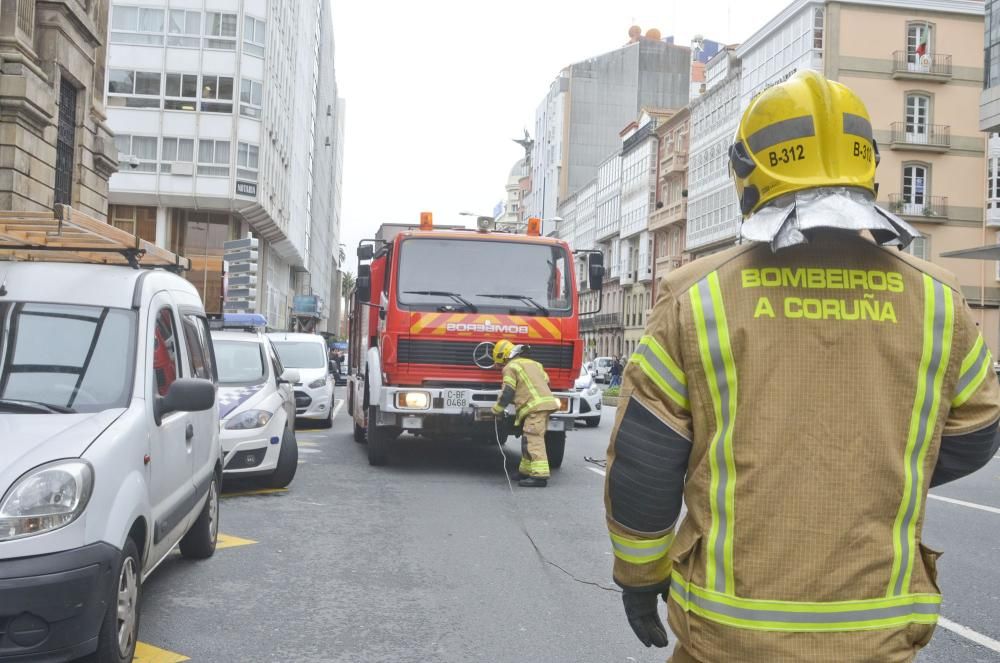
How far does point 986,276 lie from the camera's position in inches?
1923

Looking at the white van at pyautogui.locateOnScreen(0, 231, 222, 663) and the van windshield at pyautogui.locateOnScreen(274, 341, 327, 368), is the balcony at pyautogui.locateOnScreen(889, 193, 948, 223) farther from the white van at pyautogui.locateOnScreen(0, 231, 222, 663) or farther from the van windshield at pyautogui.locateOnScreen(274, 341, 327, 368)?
the white van at pyautogui.locateOnScreen(0, 231, 222, 663)

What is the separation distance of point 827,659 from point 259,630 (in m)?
3.91

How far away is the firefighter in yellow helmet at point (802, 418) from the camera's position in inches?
88.0

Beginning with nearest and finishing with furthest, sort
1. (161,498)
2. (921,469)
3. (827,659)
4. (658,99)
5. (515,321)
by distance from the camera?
(827,659)
(921,469)
(161,498)
(515,321)
(658,99)

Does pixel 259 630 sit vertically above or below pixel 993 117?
below

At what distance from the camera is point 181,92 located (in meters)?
42.7

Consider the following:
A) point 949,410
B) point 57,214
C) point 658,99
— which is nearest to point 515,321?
point 57,214

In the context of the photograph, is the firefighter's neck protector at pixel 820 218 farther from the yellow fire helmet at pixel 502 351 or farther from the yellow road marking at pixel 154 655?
the yellow fire helmet at pixel 502 351

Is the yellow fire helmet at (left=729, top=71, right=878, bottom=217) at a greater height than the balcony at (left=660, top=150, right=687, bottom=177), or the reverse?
the balcony at (left=660, top=150, right=687, bottom=177)

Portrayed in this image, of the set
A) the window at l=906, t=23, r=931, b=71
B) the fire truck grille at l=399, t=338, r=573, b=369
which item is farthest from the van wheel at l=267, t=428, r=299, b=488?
the window at l=906, t=23, r=931, b=71

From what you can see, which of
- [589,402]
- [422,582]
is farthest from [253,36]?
[422,582]

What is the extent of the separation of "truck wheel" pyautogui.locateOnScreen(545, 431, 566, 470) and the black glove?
10.6 m

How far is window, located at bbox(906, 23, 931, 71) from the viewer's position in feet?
166

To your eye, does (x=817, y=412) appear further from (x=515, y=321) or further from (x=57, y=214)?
(x=515, y=321)
